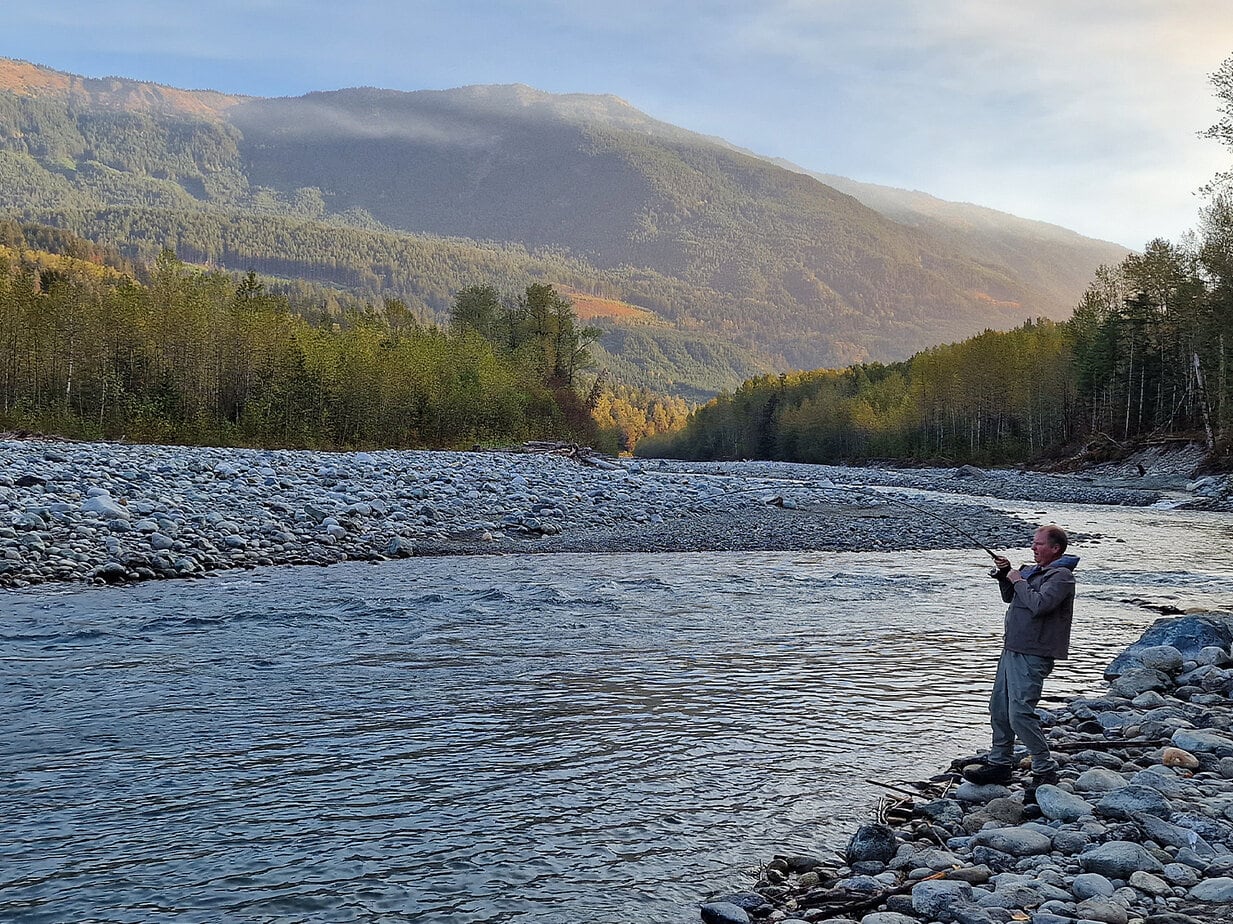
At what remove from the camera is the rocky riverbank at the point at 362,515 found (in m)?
15.5

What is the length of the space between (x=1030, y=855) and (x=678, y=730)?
298cm

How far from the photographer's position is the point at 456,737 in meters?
7.02

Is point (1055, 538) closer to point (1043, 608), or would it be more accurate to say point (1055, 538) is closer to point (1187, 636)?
point (1043, 608)

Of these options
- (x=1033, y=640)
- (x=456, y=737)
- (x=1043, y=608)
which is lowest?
(x=456, y=737)

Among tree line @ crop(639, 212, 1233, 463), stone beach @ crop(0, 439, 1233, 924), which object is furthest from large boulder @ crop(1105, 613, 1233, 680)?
tree line @ crop(639, 212, 1233, 463)

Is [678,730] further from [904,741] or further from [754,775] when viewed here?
[904,741]

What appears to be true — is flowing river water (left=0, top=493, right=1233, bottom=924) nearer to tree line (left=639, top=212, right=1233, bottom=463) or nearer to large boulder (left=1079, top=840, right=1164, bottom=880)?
large boulder (left=1079, top=840, right=1164, bottom=880)

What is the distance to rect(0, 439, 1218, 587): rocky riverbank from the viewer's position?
15531 millimetres

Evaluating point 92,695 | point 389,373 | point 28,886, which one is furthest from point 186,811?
point 389,373

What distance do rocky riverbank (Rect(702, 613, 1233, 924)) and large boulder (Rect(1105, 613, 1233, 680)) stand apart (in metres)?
2.33

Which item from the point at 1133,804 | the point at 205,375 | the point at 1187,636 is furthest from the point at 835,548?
the point at 205,375

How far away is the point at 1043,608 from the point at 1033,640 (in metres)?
0.26

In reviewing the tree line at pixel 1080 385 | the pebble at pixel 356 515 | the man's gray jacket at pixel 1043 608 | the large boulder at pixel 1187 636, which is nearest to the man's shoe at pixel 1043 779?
the man's gray jacket at pixel 1043 608

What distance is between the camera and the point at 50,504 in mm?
16891
